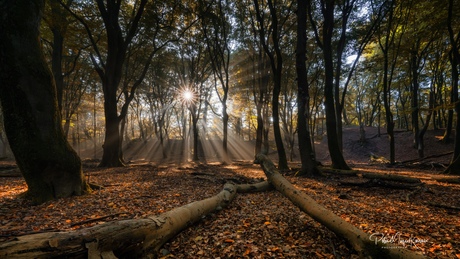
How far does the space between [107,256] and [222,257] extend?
1407 millimetres

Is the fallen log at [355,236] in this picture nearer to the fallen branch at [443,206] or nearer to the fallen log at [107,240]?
the fallen log at [107,240]

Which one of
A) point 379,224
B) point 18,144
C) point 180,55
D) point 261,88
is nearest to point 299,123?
point 379,224

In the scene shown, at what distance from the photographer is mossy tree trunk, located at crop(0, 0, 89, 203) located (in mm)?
4480

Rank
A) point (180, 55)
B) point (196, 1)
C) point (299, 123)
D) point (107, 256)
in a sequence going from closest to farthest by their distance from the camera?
point (107, 256) < point (299, 123) < point (196, 1) < point (180, 55)

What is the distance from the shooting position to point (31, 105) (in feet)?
15.3

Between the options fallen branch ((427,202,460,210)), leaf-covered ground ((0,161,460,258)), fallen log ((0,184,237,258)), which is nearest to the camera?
fallen log ((0,184,237,258))

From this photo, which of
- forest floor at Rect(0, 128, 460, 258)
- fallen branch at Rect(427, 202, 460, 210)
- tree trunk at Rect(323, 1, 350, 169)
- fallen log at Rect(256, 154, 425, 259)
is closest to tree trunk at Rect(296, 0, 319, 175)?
tree trunk at Rect(323, 1, 350, 169)

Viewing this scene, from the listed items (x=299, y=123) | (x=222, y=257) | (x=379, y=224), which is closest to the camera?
(x=222, y=257)

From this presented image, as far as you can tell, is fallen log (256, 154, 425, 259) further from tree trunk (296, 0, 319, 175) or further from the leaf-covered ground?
tree trunk (296, 0, 319, 175)

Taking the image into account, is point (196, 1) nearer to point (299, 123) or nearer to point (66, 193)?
point (299, 123)

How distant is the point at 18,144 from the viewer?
4.61 m

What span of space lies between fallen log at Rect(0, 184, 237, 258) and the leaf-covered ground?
11.4 inches

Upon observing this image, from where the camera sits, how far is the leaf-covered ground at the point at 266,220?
2861mm

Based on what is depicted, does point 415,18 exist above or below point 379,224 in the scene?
above
